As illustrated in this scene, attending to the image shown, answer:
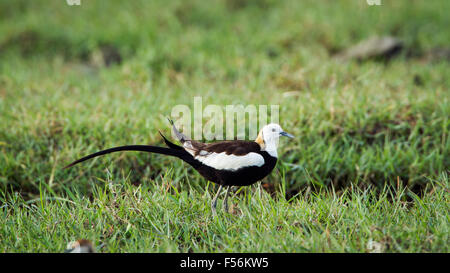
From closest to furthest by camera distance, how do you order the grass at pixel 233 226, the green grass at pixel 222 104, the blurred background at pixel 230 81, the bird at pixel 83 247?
the bird at pixel 83 247
the grass at pixel 233 226
the green grass at pixel 222 104
the blurred background at pixel 230 81

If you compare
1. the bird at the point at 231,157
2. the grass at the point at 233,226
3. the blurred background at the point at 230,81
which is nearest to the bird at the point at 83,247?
the grass at the point at 233,226

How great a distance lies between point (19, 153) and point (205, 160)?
2072 mm

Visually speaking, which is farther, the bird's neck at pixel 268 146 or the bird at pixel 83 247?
the bird's neck at pixel 268 146

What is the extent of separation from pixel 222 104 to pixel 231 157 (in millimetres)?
2060

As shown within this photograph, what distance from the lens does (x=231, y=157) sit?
88.2 inches

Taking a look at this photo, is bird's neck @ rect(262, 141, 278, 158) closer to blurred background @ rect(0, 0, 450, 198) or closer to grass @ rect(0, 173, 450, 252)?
grass @ rect(0, 173, 450, 252)

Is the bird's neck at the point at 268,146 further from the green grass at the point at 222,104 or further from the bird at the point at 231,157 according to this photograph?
the green grass at the point at 222,104

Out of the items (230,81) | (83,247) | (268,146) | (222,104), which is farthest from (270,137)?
(230,81)

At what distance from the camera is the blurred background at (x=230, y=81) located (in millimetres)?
3574

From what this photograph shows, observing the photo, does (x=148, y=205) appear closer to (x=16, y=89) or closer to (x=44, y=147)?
(x=44, y=147)

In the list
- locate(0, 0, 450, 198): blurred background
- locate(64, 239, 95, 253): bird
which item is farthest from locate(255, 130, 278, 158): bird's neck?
locate(64, 239, 95, 253): bird

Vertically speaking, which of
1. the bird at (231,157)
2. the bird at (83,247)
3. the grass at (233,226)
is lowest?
the grass at (233,226)

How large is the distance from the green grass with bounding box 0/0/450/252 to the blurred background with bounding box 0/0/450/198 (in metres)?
0.02

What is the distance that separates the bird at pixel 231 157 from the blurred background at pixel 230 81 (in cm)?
64
